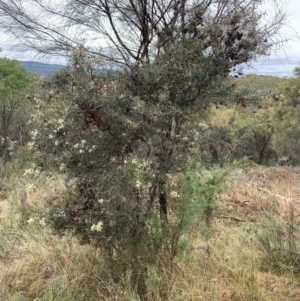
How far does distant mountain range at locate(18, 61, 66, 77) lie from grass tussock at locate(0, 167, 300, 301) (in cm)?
104

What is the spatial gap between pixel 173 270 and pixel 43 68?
1915 mm

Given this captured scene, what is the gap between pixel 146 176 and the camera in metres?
2.40

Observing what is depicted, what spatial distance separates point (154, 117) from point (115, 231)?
818 mm

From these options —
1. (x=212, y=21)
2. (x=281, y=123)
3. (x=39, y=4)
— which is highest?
(x=39, y=4)

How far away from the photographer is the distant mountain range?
2953 mm

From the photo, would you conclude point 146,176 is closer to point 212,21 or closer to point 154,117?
point 154,117

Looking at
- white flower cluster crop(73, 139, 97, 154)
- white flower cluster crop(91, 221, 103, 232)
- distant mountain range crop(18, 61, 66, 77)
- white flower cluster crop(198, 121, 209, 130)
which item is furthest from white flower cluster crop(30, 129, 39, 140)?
white flower cluster crop(198, 121, 209, 130)

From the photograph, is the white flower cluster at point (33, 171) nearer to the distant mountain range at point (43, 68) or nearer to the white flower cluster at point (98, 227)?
the white flower cluster at point (98, 227)

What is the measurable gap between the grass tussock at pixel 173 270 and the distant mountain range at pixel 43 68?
1.04 m

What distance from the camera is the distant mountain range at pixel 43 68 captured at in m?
2.95

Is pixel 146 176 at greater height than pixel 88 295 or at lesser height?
greater

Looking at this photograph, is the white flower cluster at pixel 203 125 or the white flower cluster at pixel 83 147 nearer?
the white flower cluster at pixel 83 147

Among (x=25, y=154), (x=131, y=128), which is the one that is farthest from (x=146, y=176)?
(x=25, y=154)

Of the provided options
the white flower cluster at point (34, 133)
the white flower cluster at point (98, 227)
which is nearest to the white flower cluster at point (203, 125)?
the white flower cluster at point (98, 227)
